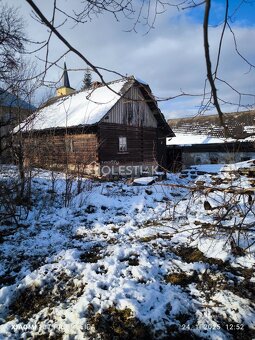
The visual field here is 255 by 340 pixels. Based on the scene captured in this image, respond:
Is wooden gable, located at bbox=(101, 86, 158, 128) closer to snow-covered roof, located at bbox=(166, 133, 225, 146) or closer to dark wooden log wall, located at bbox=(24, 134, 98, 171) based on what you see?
dark wooden log wall, located at bbox=(24, 134, 98, 171)

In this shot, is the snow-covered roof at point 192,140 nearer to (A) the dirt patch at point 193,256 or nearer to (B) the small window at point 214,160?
(B) the small window at point 214,160

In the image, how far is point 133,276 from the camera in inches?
136

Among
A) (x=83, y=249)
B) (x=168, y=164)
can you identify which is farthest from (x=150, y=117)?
(x=83, y=249)

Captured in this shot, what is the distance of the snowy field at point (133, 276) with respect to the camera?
101 inches

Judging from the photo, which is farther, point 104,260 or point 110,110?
point 110,110

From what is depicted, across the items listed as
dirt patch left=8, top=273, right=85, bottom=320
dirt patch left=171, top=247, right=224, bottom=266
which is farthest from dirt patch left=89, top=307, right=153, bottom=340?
dirt patch left=171, top=247, right=224, bottom=266

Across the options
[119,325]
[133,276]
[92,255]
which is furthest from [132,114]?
[119,325]

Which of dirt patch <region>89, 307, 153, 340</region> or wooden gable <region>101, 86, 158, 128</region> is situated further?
wooden gable <region>101, 86, 158, 128</region>

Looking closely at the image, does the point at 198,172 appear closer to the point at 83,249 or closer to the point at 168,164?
the point at 168,164

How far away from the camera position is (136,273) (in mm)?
3490

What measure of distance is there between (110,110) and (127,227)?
9755mm

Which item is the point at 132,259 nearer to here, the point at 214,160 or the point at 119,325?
the point at 119,325

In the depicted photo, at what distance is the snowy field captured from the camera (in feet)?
8.38

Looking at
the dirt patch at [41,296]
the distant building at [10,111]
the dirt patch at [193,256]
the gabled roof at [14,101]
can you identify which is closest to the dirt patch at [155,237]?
the dirt patch at [193,256]
